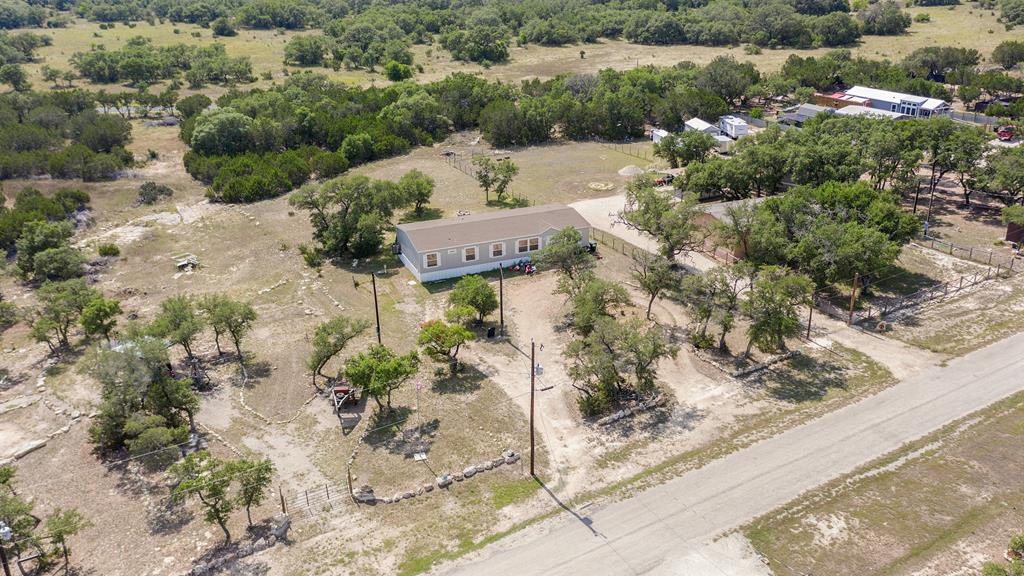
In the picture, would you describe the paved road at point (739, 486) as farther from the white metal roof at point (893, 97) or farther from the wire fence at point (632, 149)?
the white metal roof at point (893, 97)

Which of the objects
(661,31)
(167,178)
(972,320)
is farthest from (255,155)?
(661,31)

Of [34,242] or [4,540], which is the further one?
[34,242]

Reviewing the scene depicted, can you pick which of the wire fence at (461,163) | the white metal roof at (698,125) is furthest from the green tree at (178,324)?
the white metal roof at (698,125)

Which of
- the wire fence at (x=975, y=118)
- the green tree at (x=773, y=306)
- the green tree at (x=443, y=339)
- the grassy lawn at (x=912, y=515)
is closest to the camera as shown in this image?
the grassy lawn at (x=912, y=515)

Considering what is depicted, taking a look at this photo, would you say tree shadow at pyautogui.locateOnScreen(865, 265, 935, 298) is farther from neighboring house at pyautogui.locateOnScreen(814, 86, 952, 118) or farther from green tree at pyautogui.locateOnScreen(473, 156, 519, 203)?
neighboring house at pyautogui.locateOnScreen(814, 86, 952, 118)

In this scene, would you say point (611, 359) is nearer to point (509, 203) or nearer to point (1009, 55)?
point (509, 203)

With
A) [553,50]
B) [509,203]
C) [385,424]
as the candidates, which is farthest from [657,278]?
[553,50]
